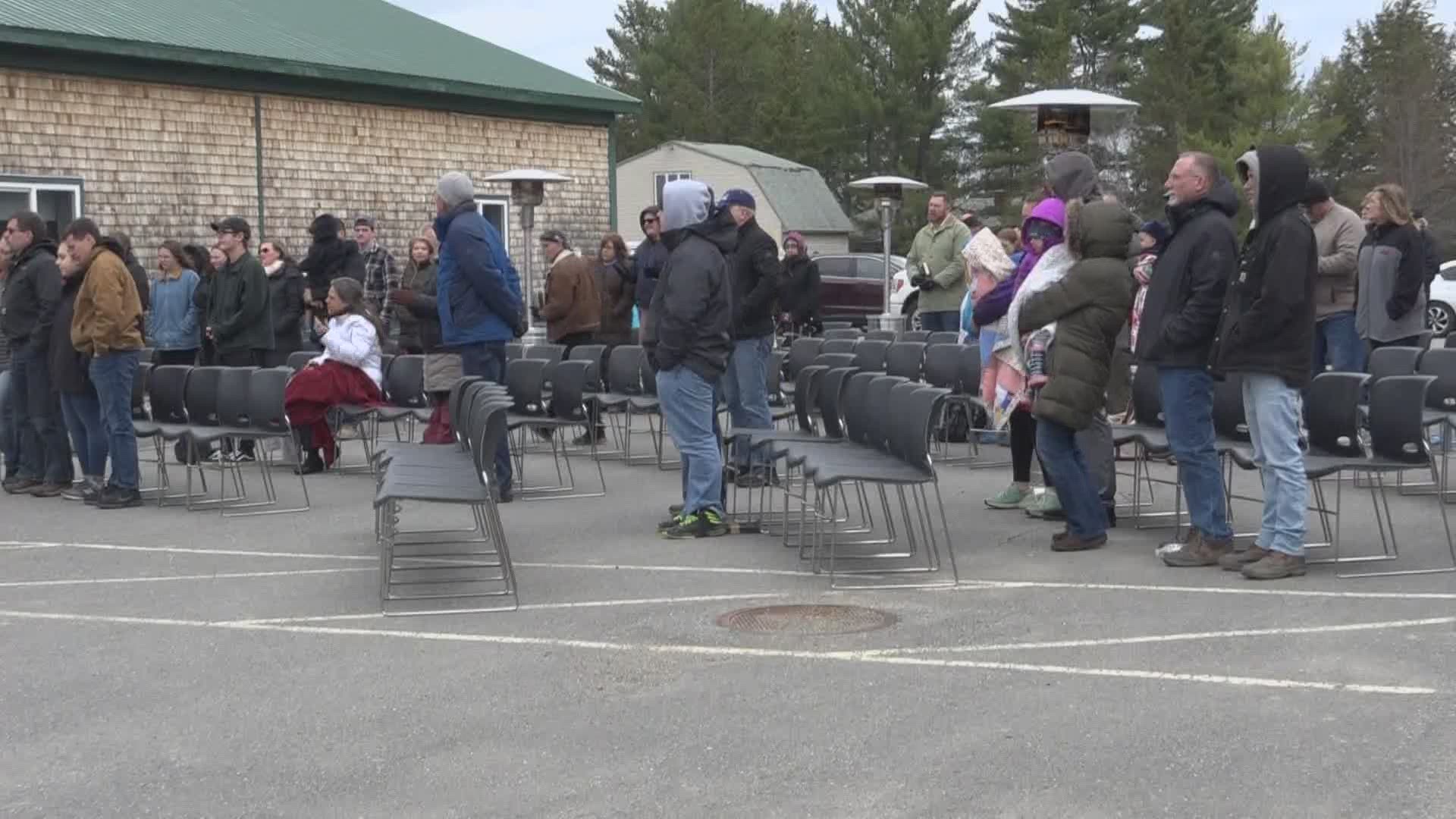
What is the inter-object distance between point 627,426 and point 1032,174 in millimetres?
54762

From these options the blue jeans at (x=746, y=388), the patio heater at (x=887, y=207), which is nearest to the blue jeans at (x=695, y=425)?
the blue jeans at (x=746, y=388)

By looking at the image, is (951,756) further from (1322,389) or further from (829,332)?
(829,332)

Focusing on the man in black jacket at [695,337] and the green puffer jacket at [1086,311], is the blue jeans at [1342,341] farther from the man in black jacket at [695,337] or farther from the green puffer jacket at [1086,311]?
the man in black jacket at [695,337]

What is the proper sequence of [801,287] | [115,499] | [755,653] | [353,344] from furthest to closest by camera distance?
[801,287] < [353,344] < [115,499] < [755,653]

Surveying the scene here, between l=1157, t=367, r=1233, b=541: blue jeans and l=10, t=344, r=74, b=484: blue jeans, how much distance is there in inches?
298

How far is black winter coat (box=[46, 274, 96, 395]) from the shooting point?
12133 millimetres

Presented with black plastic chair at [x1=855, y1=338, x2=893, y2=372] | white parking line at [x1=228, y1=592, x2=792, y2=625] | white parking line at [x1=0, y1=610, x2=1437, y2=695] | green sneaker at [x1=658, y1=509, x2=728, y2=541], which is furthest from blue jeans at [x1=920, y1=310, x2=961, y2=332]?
white parking line at [x1=0, y1=610, x2=1437, y2=695]

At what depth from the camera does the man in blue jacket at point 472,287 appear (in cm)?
1160

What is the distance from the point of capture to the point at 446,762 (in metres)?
5.78

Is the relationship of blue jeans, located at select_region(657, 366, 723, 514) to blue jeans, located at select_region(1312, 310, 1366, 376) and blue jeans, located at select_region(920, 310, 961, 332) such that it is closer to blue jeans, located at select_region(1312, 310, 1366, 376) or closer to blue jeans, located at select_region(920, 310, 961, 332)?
blue jeans, located at select_region(1312, 310, 1366, 376)

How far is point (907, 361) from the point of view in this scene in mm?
14266

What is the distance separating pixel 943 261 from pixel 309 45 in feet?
31.1

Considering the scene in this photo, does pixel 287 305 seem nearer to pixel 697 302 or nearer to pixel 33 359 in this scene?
pixel 33 359

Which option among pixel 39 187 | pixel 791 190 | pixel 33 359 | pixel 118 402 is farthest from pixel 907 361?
pixel 791 190
